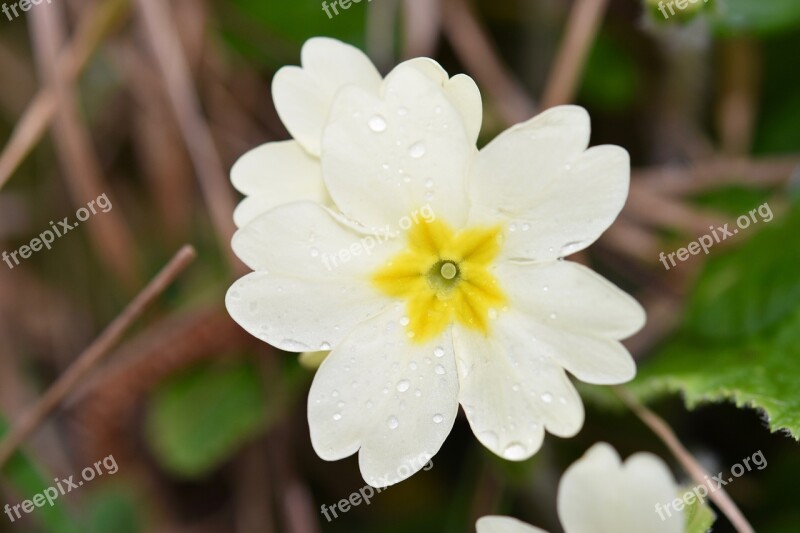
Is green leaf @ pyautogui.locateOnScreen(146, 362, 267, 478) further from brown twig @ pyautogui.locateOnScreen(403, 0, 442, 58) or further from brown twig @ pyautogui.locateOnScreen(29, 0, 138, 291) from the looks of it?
brown twig @ pyautogui.locateOnScreen(403, 0, 442, 58)

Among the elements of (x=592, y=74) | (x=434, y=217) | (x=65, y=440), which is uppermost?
(x=434, y=217)

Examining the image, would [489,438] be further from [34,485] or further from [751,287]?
[34,485]

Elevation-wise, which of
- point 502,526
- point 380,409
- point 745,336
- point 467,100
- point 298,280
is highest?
point 467,100

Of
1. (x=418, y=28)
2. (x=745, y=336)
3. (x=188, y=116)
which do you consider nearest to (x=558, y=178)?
(x=745, y=336)

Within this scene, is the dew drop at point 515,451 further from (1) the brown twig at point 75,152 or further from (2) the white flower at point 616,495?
(1) the brown twig at point 75,152

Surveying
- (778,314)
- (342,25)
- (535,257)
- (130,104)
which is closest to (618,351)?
(535,257)

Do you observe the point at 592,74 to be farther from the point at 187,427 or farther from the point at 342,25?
the point at 187,427

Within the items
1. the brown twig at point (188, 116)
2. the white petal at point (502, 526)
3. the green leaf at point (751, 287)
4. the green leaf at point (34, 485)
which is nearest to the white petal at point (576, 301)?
the white petal at point (502, 526)

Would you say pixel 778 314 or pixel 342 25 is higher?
pixel 342 25
